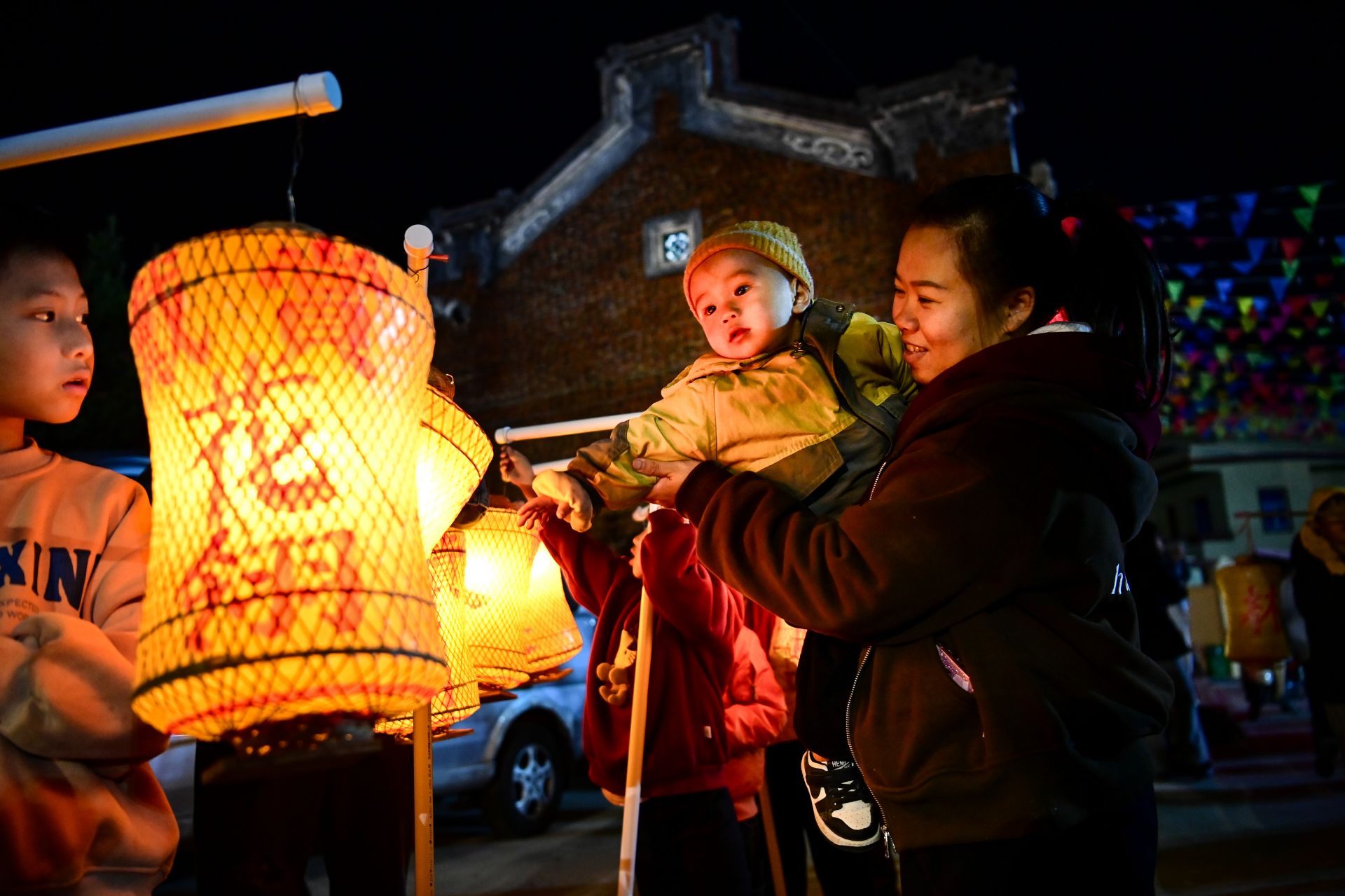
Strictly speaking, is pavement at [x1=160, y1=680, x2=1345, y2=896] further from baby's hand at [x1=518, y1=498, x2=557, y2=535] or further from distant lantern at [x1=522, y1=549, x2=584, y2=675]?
baby's hand at [x1=518, y1=498, x2=557, y2=535]

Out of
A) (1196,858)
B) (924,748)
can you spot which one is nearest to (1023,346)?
(924,748)

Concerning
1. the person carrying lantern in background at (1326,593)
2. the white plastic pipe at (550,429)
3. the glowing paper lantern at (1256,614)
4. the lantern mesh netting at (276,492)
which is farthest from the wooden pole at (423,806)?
the glowing paper lantern at (1256,614)

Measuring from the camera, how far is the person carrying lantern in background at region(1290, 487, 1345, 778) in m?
6.17

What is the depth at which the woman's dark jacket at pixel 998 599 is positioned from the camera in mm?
1455

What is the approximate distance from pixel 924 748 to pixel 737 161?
13.0m

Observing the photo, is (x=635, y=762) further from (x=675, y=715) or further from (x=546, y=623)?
(x=546, y=623)

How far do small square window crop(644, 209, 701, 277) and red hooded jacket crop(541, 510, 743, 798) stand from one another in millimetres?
10805

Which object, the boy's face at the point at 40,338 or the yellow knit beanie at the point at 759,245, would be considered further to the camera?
the yellow knit beanie at the point at 759,245

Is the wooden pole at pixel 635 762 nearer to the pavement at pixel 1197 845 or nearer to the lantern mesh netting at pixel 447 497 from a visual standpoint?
the lantern mesh netting at pixel 447 497

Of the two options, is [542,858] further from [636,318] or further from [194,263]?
[636,318]

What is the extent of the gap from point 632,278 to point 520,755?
8431 millimetres

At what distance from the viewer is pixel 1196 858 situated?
529 centimetres

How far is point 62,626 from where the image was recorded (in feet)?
4.77

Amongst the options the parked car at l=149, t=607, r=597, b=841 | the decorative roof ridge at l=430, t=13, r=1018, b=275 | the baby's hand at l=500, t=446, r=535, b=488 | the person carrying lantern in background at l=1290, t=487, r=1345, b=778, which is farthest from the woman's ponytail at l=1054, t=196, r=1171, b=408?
the decorative roof ridge at l=430, t=13, r=1018, b=275
